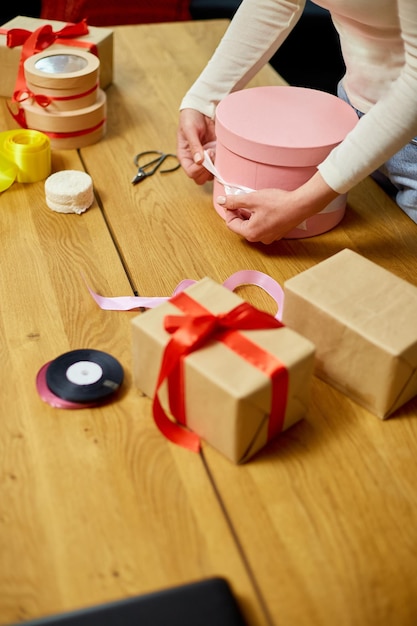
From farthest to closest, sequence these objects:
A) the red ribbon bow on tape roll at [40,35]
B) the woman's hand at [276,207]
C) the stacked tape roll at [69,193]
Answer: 1. the red ribbon bow on tape roll at [40,35]
2. the stacked tape roll at [69,193]
3. the woman's hand at [276,207]

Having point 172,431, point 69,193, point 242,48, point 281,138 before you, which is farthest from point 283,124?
point 172,431

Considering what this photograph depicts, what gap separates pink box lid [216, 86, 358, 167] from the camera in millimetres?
1297

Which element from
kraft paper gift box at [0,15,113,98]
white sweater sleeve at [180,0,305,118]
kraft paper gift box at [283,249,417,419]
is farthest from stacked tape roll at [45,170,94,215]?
kraft paper gift box at [283,249,417,419]

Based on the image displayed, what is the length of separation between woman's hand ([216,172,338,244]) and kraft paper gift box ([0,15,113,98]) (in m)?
0.63

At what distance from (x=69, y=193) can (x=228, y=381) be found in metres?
0.66

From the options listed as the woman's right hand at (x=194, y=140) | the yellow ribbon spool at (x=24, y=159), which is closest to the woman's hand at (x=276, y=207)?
the woman's right hand at (x=194, y=140)

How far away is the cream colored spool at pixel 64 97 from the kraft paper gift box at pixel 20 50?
0.51 feet

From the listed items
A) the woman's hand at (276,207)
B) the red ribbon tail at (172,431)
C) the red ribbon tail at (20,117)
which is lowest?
the red ribbon tail at (172,431)

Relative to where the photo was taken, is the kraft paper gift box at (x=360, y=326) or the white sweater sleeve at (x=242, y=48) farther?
the white sweater sleeve at (x=242, y=48)

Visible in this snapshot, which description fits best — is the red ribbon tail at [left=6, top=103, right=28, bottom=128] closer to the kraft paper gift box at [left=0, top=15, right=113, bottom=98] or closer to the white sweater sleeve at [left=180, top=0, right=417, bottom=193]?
the kraft paper gift box at [left=0, top=15, right=113, bottom=98]

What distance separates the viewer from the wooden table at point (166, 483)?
0.83m

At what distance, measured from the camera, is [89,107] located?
5.28 ft

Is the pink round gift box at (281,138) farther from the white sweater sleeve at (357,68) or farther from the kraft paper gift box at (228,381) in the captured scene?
the kraft paper gift box at (228,381)

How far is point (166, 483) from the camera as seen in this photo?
95 cm
